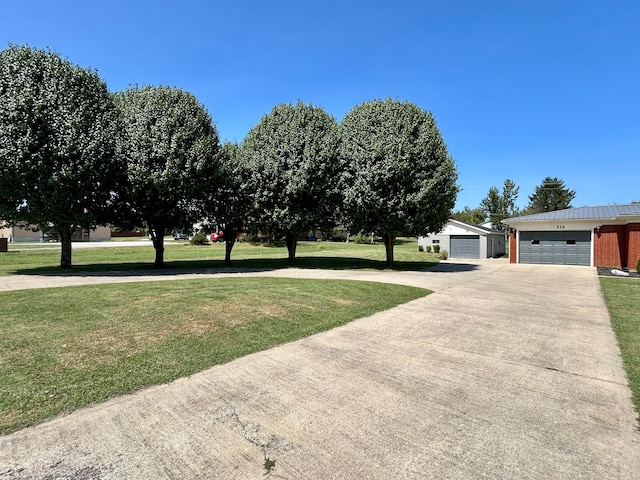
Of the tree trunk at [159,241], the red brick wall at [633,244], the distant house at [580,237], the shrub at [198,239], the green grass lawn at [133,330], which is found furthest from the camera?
the shrub at [198,239]

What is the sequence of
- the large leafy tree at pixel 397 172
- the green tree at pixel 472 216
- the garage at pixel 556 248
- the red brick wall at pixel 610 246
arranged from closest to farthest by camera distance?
the large leafy tree at pixel 397 172 → the red brick wall at pixel 610 246 → the garage at pixel 556 248 → the green tree at pixel 472 216

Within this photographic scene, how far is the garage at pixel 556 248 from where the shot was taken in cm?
2414

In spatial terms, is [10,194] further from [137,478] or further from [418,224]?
[418,224]

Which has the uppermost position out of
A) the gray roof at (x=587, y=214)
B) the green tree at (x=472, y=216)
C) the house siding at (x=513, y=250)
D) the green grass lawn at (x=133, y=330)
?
the green tree at (x=472, y=216)

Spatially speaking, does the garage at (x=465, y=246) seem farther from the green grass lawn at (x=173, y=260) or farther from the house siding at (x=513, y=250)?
the house siding at (x=513, y=250)

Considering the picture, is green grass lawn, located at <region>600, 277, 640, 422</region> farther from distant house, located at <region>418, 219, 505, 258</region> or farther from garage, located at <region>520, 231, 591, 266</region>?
distant house, located at <region>418, 219, 505, 258</region>

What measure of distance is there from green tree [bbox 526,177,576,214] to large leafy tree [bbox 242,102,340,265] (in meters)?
52.9

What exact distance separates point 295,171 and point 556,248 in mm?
19815

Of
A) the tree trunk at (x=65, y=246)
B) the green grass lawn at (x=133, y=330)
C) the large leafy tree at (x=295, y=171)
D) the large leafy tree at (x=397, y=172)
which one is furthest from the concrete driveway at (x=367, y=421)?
the tree trunk at (x=65, y=246)

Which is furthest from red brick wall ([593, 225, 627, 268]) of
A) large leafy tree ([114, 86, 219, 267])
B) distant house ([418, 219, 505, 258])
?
Result: large leafy tree ([114, 86, 219, 267])

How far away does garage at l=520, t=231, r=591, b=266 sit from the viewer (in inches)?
950

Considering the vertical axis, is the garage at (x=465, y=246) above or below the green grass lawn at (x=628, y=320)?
above

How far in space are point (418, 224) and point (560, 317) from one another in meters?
9.65

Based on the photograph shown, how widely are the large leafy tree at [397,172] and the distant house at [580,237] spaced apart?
38.2ft
